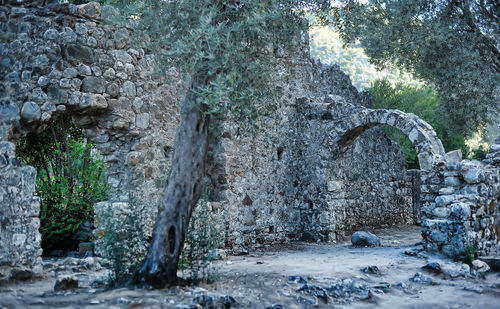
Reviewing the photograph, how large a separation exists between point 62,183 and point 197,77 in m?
4.04

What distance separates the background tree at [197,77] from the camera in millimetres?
5891

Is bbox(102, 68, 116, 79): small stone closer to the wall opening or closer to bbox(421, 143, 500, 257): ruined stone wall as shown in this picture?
the wall opening

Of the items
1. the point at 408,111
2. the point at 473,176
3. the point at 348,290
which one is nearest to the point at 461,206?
the point at 473,176

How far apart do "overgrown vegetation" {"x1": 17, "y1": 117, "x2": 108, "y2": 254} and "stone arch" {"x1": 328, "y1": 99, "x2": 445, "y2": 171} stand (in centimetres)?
529

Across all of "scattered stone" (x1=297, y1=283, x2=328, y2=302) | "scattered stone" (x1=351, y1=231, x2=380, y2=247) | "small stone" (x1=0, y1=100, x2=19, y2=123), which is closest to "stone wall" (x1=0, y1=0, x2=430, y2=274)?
"small stone" (x1=0, y1=100, x2=19, y2=123)

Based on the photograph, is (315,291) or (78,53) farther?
(78,53)

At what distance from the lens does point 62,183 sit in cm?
912


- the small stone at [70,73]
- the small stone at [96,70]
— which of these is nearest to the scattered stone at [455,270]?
the small stone at [96,70]

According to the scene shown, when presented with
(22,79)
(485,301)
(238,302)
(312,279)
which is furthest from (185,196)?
(485,301)

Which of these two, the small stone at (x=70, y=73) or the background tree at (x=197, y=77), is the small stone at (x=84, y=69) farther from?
the background tree at (x=197, y=77)

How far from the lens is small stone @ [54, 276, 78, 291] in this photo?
5566mm

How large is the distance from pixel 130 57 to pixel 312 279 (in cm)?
443

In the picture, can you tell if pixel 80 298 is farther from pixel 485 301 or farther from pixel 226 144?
pixel 226 144

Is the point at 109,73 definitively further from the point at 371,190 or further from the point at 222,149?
the point at 371,190
